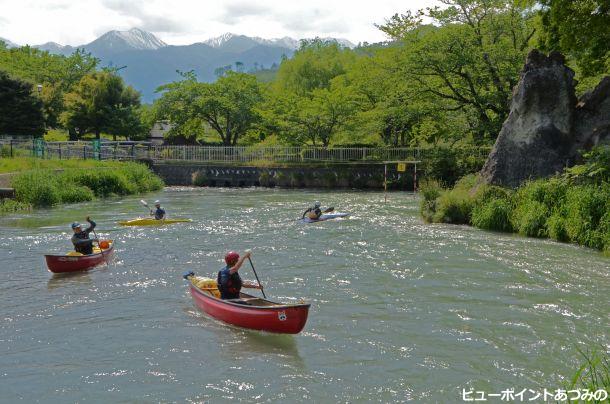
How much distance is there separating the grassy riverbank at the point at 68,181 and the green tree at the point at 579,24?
23451 mm

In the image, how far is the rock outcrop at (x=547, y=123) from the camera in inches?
895

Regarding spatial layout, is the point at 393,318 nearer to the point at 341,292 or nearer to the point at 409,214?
the point at 341,292

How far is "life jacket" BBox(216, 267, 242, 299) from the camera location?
468 inches

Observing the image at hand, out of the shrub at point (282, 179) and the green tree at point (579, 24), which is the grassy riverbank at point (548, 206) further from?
the shrub at point (282, 179)

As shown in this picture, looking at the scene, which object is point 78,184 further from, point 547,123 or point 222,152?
point 547,123

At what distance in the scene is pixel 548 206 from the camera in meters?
20.4

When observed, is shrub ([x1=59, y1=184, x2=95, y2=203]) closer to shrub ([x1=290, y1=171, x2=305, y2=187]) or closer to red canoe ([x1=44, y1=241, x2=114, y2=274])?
shrub ([x1=290, y1=171, x2=305, y2=187])

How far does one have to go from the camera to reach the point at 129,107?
185 ft

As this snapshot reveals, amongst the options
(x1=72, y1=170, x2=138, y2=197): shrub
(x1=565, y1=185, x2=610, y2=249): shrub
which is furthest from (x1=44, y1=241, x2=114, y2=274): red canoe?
(x1=72, y1=170, x2=138, y2=197): shrub

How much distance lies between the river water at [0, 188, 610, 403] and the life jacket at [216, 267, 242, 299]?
643 millimetres

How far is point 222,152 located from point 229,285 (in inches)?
1466

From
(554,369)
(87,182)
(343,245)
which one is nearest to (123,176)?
(87,182)

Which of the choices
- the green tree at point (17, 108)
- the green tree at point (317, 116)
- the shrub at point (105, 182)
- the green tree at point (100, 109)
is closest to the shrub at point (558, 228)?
the shrub at point (105, 182)

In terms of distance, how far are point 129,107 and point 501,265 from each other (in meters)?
46.9
